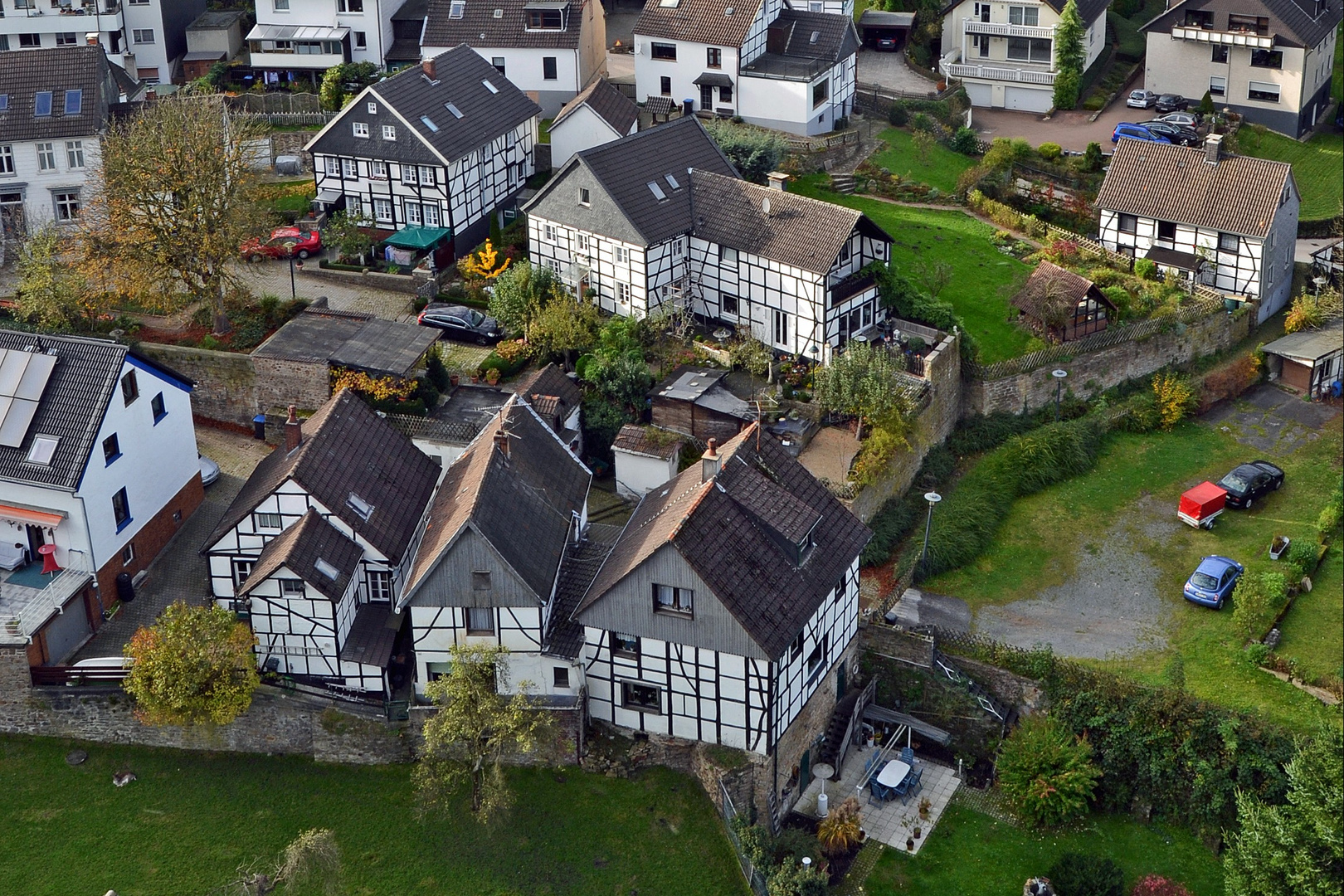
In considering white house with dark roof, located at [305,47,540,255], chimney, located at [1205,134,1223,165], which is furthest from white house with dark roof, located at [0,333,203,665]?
chimney, located at [1205,134,1223,165]

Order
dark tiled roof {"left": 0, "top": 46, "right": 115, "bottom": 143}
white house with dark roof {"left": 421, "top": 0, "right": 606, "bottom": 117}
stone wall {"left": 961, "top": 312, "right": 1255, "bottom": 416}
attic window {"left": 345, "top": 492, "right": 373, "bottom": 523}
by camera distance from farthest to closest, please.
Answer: white house with dark roof {"left": 421, "top": 0, "right": 606, "bottom": 117} < dark tiled roof {"left": 0, "top": 46, "right": 115, "bottom": 143} < stone wall {"left": 961, "top": 312, "right": 1255, "bottom": 416} < attic window {"left": 345, "top": 492, "right": 373, "bottom": 523}

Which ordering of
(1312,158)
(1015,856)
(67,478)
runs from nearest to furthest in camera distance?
(1015,856), (67,478), (1312,158)

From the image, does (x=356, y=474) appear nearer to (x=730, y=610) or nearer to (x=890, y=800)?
(x=730, y=610)

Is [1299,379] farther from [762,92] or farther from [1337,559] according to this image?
[762,92]

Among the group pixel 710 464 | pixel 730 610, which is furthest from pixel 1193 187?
pixel 730 610

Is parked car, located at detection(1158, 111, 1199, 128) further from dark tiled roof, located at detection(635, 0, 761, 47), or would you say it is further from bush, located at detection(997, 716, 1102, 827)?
bush, located at detection(997, 716, 1102, 827)

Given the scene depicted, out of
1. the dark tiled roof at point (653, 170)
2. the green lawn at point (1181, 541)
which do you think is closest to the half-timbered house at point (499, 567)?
the green lawn at point (1181, 541)

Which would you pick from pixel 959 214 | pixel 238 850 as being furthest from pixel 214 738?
pixel 959 214

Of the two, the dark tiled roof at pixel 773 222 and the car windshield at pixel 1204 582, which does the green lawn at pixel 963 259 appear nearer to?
the dark tiled roof at pixel 773 222
